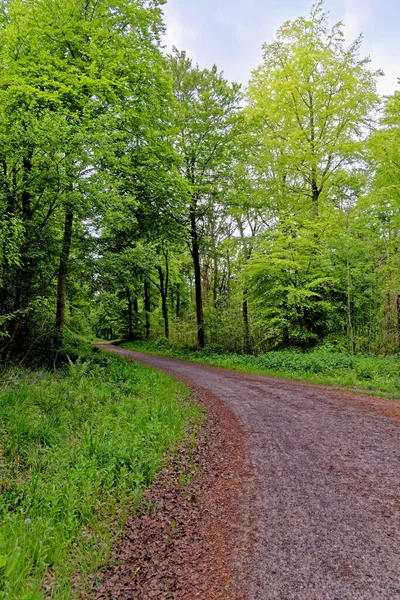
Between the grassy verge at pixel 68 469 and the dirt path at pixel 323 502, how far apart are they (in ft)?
4.21

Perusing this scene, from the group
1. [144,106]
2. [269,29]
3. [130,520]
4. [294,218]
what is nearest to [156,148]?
[144,106]

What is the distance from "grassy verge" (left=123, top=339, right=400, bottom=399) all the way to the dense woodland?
6.70 feet

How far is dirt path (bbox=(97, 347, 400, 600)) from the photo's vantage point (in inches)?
90.1

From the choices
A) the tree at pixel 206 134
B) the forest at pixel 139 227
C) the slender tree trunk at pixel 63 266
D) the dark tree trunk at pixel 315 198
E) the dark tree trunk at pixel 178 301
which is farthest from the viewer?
the dark tree trunk at pixel 178 301

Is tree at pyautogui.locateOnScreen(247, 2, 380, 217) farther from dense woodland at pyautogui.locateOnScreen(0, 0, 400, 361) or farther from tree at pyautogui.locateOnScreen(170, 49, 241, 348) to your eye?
tree at pyautogui.locateOnScreen(170, 49, 241, 348)

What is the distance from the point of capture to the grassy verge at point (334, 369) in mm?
8633

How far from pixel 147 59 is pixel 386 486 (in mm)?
13206

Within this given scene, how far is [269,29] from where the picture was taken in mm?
14922

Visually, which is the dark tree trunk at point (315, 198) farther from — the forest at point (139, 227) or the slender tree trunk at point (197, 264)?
the slender tree trunk at point (197, 264)

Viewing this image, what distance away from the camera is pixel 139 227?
1449 cm

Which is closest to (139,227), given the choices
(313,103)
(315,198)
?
(315,198)

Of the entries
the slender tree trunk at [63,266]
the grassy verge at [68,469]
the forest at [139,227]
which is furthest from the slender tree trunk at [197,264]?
the grassy verge at [68,469]

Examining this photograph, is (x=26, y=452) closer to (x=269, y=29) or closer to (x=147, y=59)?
(x=147, y=59)

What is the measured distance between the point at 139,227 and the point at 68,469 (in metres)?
12.1
